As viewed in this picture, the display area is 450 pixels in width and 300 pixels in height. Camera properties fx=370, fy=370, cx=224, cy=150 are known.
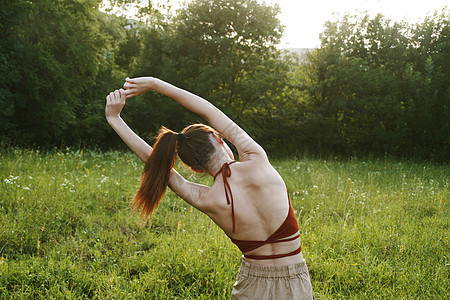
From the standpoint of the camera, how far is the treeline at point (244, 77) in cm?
1201

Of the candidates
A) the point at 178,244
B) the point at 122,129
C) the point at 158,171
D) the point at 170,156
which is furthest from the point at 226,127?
the point at 178,244

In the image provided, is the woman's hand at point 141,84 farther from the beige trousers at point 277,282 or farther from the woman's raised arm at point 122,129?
the beige trousers at point 277,282

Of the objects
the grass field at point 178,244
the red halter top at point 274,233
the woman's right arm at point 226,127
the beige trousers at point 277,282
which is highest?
the woman's right arm at point 226,127

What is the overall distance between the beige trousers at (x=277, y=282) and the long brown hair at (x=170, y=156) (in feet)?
2.22

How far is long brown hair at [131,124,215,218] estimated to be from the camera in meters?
2.14

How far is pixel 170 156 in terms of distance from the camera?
2.15m

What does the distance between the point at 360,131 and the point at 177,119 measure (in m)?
6.83

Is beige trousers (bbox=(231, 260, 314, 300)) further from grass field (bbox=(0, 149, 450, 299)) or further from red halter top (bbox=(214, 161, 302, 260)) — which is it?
grass field (bbox=(0, 149, 450, 299))

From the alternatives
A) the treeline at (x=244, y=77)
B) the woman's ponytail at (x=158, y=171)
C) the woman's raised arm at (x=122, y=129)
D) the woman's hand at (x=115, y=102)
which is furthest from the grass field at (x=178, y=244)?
the treeline at (x=244, y=77)

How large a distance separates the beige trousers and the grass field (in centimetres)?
97

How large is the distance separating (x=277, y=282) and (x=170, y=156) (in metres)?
0.92

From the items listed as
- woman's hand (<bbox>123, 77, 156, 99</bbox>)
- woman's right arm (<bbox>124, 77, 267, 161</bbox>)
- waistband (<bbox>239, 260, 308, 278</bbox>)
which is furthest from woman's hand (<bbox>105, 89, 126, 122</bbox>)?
waistband (<bbox>239, 260, 308, 278</bbox>)

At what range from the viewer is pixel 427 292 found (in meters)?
3.52

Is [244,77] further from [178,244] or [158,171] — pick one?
[158,171]
